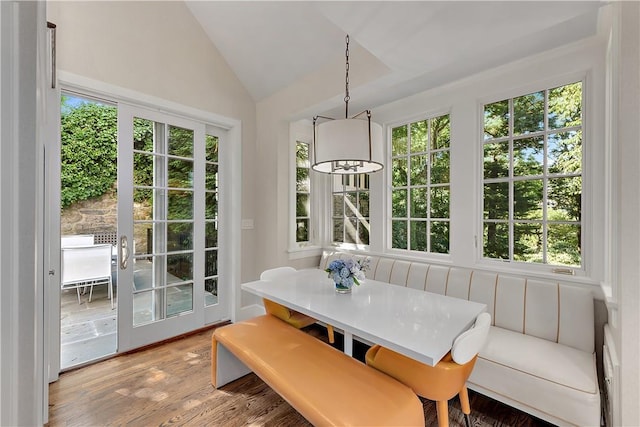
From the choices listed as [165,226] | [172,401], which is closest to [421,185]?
[165,226]

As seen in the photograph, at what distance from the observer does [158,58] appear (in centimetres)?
257

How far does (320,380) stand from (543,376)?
124 cm

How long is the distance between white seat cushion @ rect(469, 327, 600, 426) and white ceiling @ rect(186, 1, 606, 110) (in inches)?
73.5

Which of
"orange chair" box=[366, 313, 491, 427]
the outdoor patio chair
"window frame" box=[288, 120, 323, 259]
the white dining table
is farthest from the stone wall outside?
"orange chair" box=[366, 313, 491, 427]

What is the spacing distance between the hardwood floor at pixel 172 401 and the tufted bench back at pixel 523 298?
57 cm

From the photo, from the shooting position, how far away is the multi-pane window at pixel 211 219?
9.96ft

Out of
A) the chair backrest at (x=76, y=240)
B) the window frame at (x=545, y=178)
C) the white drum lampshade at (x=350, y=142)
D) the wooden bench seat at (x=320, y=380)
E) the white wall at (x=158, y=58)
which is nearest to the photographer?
the wooden bench seat at (x=320, y=380)

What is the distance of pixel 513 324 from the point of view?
6.77ft

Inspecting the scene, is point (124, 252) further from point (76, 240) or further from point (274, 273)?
point (76, 240)

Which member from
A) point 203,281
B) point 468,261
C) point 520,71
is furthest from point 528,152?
point 203,281

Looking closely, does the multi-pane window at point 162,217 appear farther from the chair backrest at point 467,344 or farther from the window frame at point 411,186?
the chair backrest at point 467,344

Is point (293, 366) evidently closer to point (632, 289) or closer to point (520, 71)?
point (632, 289)

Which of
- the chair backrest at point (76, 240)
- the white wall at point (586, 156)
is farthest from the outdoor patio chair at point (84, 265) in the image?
the white wall at point (586, 156)

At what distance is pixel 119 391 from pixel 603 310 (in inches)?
134
